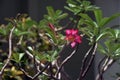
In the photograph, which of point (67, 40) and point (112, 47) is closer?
point (112, 47)

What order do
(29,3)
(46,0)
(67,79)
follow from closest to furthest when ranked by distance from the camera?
(67,79) → (46,0) → (29,3)

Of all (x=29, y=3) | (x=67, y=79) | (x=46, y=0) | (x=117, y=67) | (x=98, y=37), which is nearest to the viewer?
(x=98, y=37)

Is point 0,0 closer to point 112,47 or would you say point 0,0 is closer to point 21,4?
point 21,4

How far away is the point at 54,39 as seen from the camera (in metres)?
1.71

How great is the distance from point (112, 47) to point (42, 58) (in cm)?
37

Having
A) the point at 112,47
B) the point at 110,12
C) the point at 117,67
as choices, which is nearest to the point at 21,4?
the point at 110,12

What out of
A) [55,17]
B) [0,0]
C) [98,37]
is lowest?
[0,0]

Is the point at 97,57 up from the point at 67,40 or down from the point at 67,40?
down

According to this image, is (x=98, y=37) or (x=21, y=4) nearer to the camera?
(x=98, y=37)

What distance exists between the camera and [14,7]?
152 inches

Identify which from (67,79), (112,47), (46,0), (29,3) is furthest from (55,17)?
(29,3)

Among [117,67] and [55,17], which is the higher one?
[55,17]

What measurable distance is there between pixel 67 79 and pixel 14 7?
2.10 metres

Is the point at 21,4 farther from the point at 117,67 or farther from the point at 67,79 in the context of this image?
the point at 67,79
